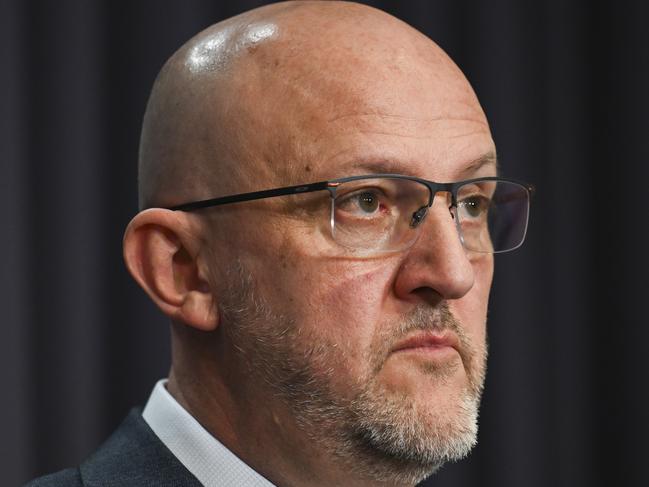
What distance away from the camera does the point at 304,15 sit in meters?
1.70

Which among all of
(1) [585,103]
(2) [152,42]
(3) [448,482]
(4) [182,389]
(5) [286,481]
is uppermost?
(2) [152,42]

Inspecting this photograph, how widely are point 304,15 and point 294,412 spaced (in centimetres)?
68

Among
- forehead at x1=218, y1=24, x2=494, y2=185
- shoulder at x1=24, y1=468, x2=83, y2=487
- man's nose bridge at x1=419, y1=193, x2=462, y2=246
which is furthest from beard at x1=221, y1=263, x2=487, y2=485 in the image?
shoulder at x1=24, y1=468, x2=83, y2=487

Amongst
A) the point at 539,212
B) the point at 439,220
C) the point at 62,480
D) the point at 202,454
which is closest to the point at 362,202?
the point at 439,220

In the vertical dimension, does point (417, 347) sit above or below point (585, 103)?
below

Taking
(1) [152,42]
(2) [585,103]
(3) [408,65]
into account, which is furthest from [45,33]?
(2) [585,103]

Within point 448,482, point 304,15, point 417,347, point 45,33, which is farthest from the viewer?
point 448,482

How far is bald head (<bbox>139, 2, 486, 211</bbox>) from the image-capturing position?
1584 millimetres

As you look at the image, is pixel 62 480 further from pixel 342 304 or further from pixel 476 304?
pixel 476 304

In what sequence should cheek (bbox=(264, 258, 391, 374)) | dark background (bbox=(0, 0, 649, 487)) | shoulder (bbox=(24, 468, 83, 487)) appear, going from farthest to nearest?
dark background (bbox=(0, 0, 649, 487))
shoulder (bbox=(24, 468, 83, 487))
cheek (bbox=(264, 258, 391, 374))

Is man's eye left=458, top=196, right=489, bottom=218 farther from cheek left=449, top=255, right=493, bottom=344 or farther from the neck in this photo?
the neck

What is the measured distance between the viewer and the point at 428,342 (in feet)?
5.15

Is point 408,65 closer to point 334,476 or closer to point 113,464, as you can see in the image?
point 334,476

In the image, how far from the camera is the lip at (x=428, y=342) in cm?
155
